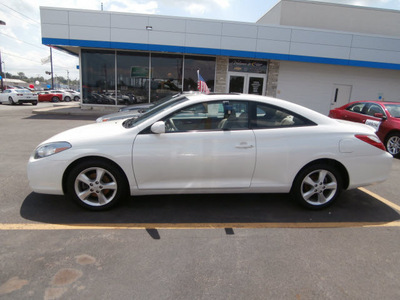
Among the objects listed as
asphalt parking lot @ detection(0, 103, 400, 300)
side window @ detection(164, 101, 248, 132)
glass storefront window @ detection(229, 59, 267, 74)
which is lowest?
asphalt parking lot @ detection(0, 103, 400, 300)

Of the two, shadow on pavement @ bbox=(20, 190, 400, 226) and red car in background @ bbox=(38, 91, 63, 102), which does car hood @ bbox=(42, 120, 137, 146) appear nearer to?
shadow on pavement @ bbox=(20, 190, 400, 226)

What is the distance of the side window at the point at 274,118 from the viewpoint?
3715 mm

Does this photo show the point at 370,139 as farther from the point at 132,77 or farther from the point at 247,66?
the point at 132,77

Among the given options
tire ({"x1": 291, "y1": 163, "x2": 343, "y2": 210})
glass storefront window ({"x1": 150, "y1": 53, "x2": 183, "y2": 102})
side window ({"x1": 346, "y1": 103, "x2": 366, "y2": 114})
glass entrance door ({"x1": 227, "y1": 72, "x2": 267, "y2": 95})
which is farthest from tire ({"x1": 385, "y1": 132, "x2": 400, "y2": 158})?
glass storefront window ({"x1": 150, "y1": 53, "x2": 183, "y2": 102})

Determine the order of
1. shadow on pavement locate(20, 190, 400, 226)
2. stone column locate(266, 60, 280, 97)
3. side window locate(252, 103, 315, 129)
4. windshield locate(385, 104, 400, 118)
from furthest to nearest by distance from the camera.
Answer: stone column locate(266, 60, 280, 97)
windshield locate(385, 104, 400, 118)
side window locate(252, 103, 315, 129)
shadow on pavement locate(20, 190, 400, 226)

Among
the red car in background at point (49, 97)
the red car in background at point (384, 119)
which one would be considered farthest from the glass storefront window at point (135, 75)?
the red car in background at point (49, 97)

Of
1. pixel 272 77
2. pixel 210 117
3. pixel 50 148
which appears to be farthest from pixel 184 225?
pixel 272 77

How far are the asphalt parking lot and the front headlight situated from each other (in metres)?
0.77

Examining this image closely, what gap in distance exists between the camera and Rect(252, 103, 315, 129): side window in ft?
12.2

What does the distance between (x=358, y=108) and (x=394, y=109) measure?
36.9 inches

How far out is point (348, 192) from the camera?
15.5 ft

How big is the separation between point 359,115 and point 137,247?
7.90 metres

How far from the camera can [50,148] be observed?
11.5 feet

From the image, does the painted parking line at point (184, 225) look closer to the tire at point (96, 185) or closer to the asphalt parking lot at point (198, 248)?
the asphalt parking lot at point (198, 248)
